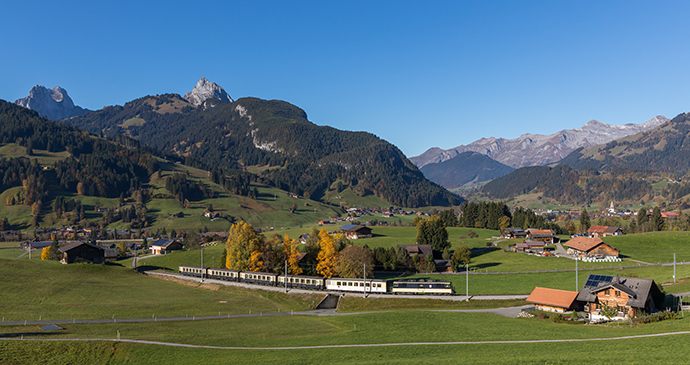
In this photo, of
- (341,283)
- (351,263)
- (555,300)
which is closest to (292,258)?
(351,263)

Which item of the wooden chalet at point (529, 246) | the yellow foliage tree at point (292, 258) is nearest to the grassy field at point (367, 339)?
the yellow foliage tree at point (292, 258)

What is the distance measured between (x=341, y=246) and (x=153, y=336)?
204 feet

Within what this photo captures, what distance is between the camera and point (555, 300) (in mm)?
55250

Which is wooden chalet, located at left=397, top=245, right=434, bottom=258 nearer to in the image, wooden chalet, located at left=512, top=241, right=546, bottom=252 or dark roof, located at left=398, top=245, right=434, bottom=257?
dark roof, located at left=398, top=245, right=434, bottom=257

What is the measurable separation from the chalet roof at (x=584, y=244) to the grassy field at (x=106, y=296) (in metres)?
69.3

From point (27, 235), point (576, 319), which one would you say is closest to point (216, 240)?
point (27, 235)

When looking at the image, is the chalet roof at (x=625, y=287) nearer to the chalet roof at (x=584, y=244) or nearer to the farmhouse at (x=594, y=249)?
the farmhouse at (x=594, y=249)

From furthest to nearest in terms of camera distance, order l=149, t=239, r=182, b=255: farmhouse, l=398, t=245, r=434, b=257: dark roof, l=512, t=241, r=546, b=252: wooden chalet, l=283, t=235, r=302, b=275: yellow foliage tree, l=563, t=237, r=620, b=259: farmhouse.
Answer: l=149, t=239, r=182, b=255: farmhouse
l=512, t=241, r=546, b=252: wooden chalet
l=398, t=245, r=434, b=257: dark roof
l=563, t=237, r=620, b=259: farmhouse
l=283, t=235, r=302, b=275: yellow foliage tree

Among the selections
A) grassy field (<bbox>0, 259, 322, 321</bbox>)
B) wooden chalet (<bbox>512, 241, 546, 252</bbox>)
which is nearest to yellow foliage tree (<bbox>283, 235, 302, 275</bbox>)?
grassy field (<bbox>0, 259, 322, 321</bbox>)

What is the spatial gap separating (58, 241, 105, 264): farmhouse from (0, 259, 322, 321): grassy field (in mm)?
6137

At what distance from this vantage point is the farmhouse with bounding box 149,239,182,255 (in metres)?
131

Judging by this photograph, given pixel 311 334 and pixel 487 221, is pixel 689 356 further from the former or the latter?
pixel 487 221

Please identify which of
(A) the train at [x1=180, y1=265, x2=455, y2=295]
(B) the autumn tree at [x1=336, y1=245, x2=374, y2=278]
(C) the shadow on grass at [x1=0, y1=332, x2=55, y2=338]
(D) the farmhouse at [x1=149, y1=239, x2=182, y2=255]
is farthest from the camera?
(D) the farmhouse at [x1=149, y1=239, x2=182, y2=255]

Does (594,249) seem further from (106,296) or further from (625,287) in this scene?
(106,296)
